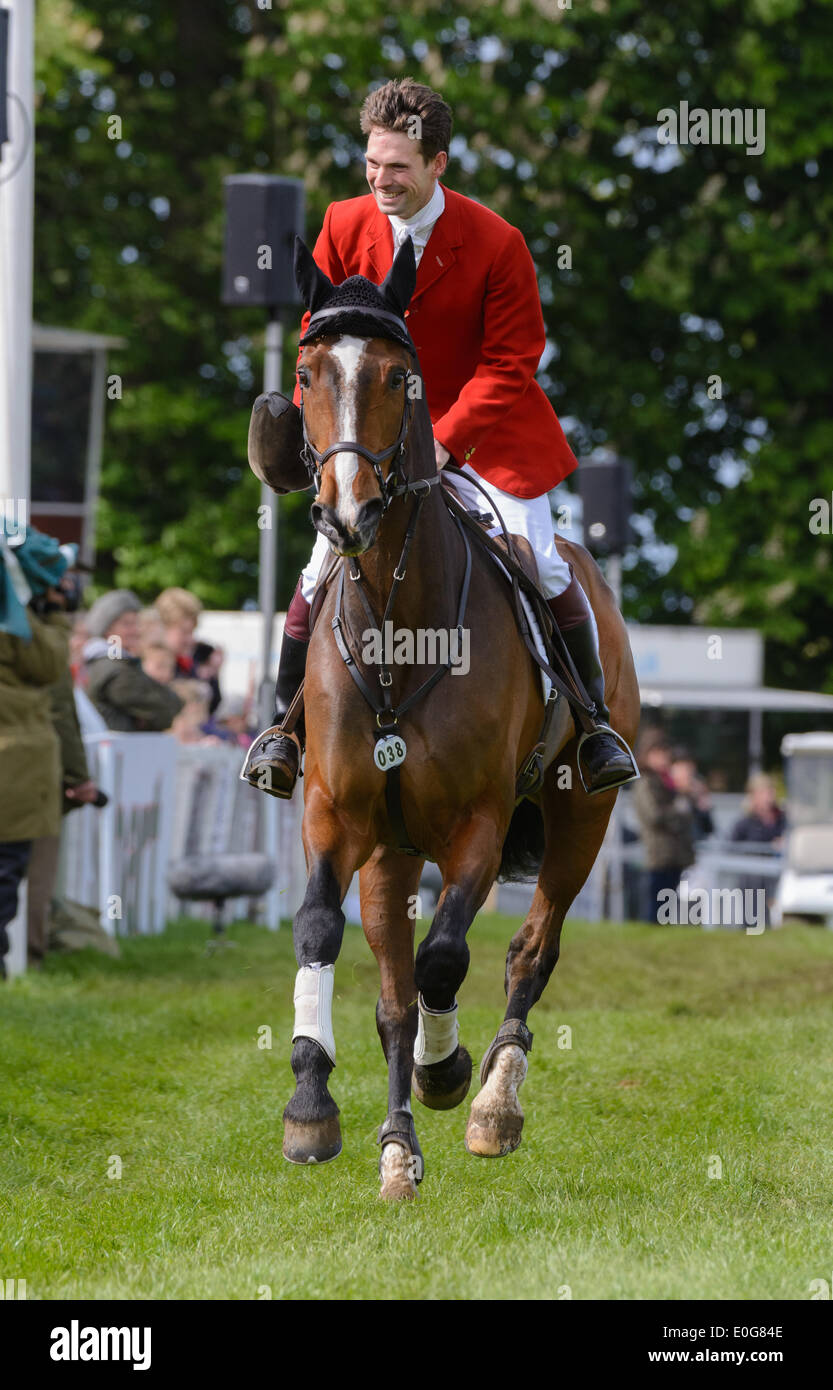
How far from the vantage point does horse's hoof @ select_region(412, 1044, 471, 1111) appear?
6.03 m

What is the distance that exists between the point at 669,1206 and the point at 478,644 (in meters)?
1.71

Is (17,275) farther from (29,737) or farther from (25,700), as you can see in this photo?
(29,737)

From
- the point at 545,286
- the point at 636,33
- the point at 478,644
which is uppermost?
the point at 636,33

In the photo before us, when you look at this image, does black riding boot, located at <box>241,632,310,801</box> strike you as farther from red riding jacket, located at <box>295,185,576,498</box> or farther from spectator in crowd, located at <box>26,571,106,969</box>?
spectator in crowd, located at <box>26,571,106,969</box>

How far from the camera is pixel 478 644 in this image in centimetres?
580

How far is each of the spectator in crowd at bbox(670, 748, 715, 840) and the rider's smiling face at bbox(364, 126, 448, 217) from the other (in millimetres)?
12877

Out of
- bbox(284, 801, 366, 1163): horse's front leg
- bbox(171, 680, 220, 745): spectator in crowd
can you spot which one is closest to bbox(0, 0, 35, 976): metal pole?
bbox(171, 680, 220, 745): spectator in crowd

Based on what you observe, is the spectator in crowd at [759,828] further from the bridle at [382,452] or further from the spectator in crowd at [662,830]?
the bridle at [382,452]

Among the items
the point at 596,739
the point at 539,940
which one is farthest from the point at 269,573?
the point at 596,739

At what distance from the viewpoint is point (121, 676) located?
12281mm

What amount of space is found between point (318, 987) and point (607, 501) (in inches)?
563

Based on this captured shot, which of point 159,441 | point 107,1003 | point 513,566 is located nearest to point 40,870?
point 107,1003
